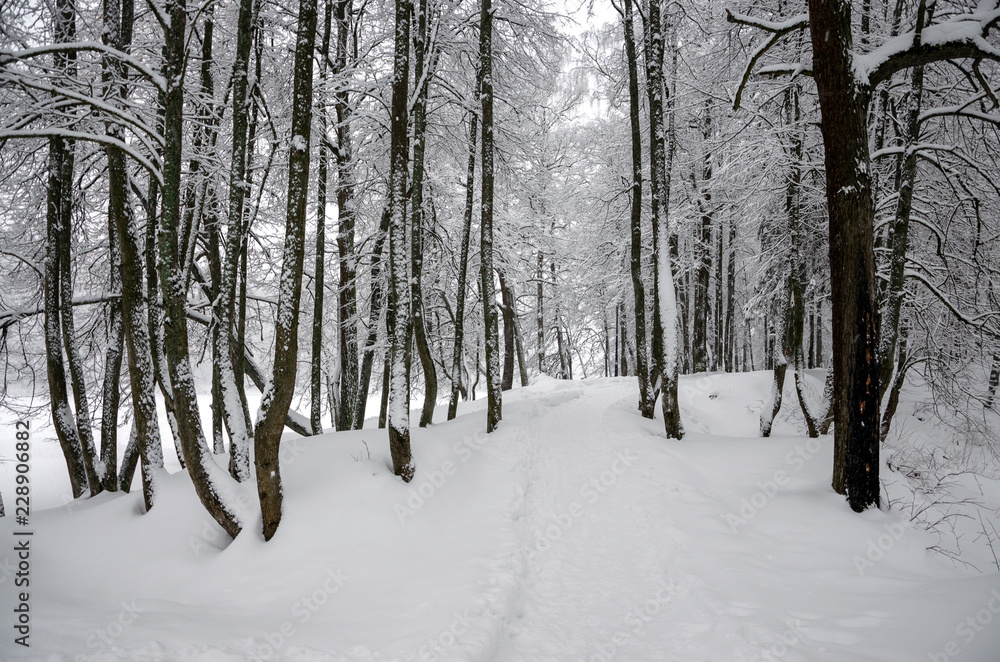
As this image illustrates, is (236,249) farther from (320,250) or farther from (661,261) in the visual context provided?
(661,261)

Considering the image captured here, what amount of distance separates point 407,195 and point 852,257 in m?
5.94

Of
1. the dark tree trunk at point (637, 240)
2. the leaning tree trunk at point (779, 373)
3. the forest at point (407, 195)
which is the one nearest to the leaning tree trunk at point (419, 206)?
the forest at point (407, 195)

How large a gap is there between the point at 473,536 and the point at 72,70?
837cm

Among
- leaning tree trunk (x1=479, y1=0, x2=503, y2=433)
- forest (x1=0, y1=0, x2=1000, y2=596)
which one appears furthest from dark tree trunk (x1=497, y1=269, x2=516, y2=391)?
leaning tree trunk (x1=479, y1=0, x2=503, y2=433)

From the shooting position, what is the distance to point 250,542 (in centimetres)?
496

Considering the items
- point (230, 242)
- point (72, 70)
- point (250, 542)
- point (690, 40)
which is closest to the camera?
point (250, 542)

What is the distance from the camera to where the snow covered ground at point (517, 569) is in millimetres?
3406

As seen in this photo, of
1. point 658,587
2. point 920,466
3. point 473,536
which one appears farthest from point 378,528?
point 920,466

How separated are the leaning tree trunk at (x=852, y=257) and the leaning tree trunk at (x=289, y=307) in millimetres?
5918

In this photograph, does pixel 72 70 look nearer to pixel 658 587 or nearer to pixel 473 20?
pixel 473 20

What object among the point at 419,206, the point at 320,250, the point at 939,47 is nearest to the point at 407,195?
the point at 419,206

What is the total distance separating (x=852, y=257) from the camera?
5.36 meters

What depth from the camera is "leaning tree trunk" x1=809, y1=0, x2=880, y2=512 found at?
5.31m

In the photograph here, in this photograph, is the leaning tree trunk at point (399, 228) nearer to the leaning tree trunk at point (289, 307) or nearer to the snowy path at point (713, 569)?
the leaning tree trunk at point (289, 307)
